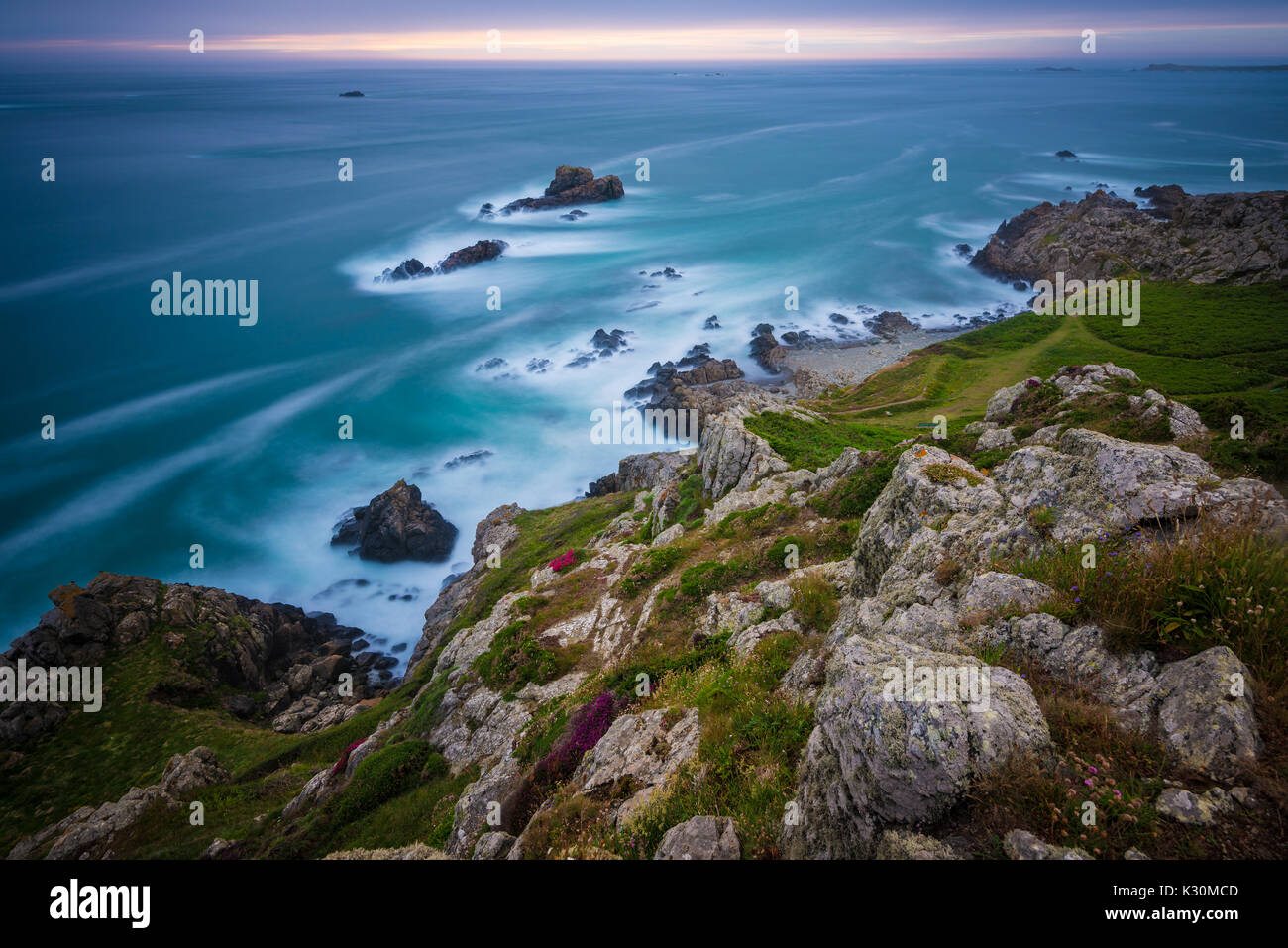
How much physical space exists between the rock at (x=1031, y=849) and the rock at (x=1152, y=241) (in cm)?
9663

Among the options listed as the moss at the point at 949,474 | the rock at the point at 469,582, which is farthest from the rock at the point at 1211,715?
the rock at the point at 469,582

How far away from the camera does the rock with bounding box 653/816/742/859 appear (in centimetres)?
692

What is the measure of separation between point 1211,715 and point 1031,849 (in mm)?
2234

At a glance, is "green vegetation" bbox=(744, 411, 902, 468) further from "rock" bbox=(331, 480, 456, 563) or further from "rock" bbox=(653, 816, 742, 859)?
"rock" bbox=(331, 480, 456, 563)

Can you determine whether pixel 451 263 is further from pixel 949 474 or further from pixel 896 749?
pixel 896 749

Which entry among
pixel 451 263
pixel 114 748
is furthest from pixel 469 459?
pixel 451 263

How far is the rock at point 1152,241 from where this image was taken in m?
72.1

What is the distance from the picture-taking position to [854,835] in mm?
6016

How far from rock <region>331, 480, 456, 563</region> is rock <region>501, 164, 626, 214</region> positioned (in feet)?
373

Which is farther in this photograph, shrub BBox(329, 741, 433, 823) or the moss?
shrub BBox(329, 741, 433, 823)

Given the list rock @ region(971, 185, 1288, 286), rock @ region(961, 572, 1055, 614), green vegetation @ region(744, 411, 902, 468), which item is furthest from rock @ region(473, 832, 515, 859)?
rock @ region(971, 185, 1288, 286)

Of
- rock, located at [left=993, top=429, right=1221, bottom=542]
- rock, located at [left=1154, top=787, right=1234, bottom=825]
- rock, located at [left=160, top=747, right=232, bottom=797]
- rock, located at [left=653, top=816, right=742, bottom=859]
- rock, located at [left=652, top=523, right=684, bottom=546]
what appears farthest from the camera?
rock, located at [left=652, top=523, right=684, bottom=546]

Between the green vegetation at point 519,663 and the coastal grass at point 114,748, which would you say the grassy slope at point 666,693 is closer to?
the coastal grass at point 114,748

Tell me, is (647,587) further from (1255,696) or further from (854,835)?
(1255,696)
